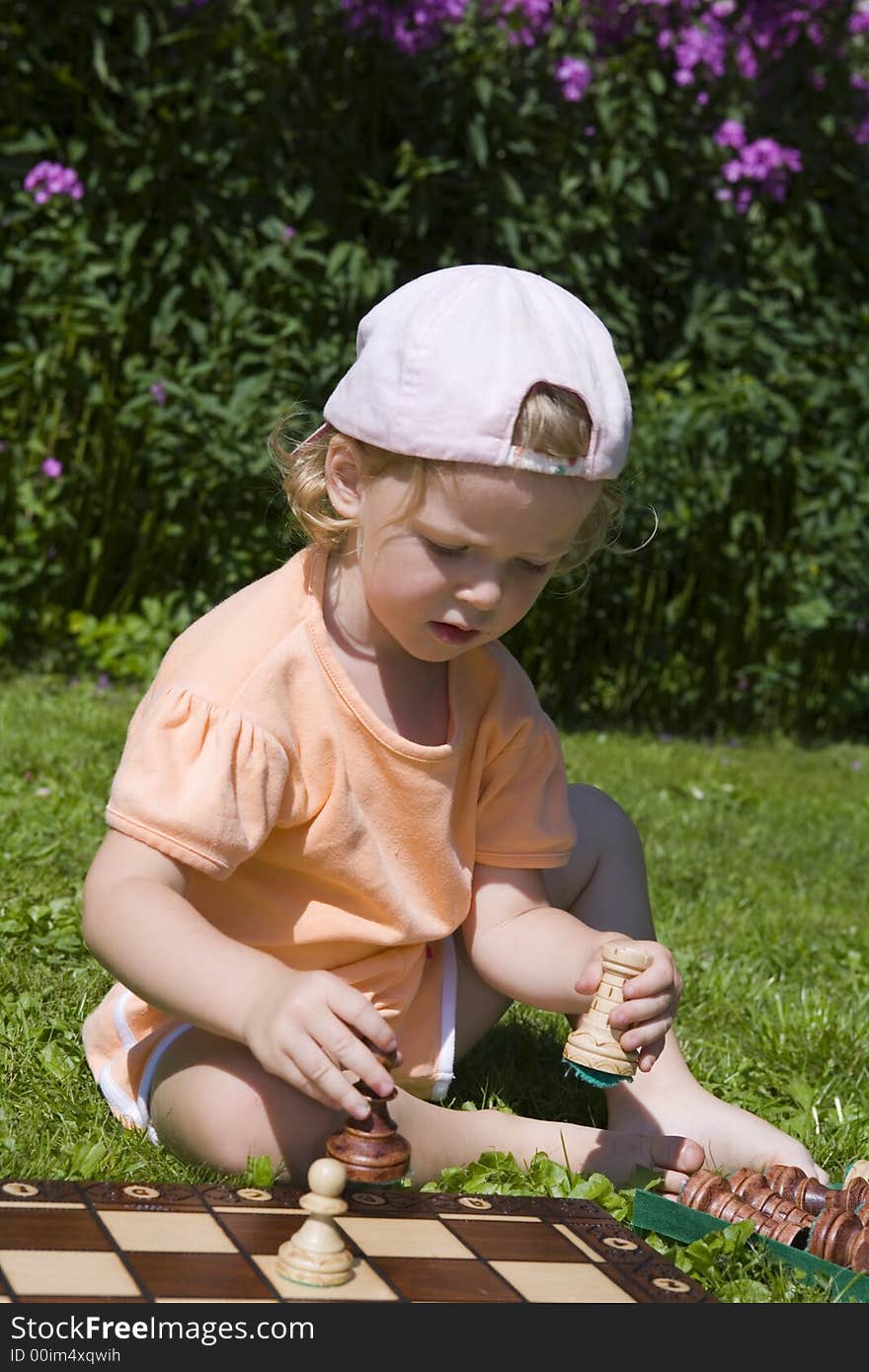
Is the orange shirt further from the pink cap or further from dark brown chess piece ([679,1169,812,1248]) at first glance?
dark brown chess piece ([679,1169,812,1248])

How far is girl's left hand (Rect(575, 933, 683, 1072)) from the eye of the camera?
6.57 ft

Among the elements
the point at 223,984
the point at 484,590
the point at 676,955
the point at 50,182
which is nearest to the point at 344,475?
the point at 484,590

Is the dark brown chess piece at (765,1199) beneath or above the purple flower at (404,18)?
beneath

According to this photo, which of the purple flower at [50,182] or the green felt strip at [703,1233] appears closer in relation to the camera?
the green felt strip at [703,1233]

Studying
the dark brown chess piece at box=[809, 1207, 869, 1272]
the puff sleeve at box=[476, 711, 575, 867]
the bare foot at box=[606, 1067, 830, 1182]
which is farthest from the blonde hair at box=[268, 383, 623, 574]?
the dark brown chess piece at box=[809, 1207, 869, 1272]

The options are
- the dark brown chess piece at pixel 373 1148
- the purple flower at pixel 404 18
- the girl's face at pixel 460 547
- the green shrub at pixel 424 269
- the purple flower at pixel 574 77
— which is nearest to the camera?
the dark brown chess piece at pixel 373 1148

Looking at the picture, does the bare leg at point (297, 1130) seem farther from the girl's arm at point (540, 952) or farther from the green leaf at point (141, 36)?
the green leaf at point (141, 36)

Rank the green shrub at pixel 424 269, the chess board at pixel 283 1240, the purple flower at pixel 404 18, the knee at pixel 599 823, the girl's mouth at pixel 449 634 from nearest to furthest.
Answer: the chess board at pixel 283 1240, the girl's mouth at pixel 449 634, the knee at pixel 599 823, the green shrub at pixel 424 269, the purple flower at pixel 404 18

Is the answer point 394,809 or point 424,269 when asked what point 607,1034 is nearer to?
point 394,809

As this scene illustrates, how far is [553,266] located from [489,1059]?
3.80 m

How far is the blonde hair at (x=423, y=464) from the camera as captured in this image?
1.98 m

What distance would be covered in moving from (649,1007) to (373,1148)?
407 mm

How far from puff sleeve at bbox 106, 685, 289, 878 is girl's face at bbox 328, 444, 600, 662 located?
0.24m

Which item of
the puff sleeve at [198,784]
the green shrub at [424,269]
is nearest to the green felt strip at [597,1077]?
the puff sleeve at [198,784]
